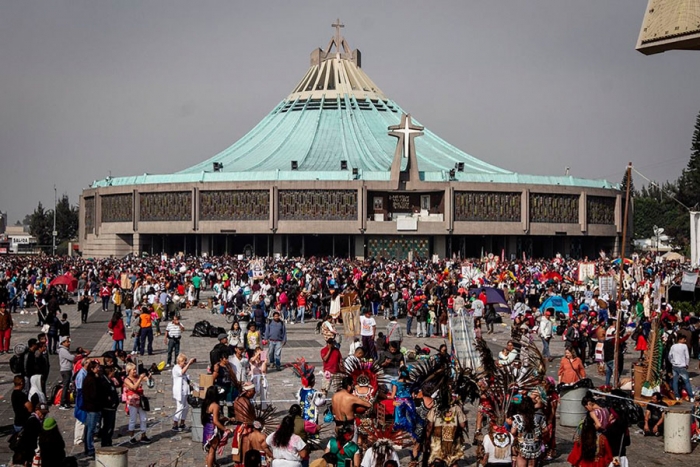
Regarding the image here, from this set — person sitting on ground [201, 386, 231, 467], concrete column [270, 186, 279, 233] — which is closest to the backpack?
person sitting on ground [201, 386, 231, 467]

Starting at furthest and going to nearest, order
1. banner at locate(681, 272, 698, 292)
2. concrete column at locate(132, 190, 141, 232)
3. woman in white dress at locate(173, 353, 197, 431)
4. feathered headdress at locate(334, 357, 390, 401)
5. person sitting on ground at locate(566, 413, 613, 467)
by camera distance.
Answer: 1. concrete column at locate(132, 190, 141, 232)
2. banner at locate(681, 272, 698, 292)
3. woman in white dress at locate(173, 353, 197, 431)
4. feathered headdress at locate(334, 357, 390, 401)
5. person sitting on ground at locate(566, 413, 613, 467)

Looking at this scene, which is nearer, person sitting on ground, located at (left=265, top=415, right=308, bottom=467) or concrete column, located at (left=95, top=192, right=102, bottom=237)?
person sitting on ground, located at (left=265, top=415, right=308, bottom=467)

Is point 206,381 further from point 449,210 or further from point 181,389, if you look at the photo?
point 449,210

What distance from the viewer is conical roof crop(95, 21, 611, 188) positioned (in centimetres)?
6003

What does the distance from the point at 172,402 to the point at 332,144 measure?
5325 cm

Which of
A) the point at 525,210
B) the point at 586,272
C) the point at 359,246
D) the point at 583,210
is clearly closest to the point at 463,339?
the point at 586,272

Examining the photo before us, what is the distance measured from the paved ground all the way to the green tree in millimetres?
72158

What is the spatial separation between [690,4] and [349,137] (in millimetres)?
62994

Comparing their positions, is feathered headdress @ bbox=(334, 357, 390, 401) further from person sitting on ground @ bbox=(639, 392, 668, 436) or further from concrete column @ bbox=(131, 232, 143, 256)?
concrete column @ bbox=(131, 232, 143, 256)

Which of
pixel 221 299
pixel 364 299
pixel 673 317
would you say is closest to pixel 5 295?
pixel 221 299

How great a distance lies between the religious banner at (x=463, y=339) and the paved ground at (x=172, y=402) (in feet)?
2.42

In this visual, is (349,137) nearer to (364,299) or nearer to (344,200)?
(344,200)

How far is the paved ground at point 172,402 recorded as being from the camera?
1027 centimetres

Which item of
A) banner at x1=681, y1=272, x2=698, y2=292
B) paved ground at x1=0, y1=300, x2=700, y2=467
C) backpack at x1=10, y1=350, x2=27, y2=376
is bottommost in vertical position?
paved ground at x1=0, y1=300, x2=700, y2=467
